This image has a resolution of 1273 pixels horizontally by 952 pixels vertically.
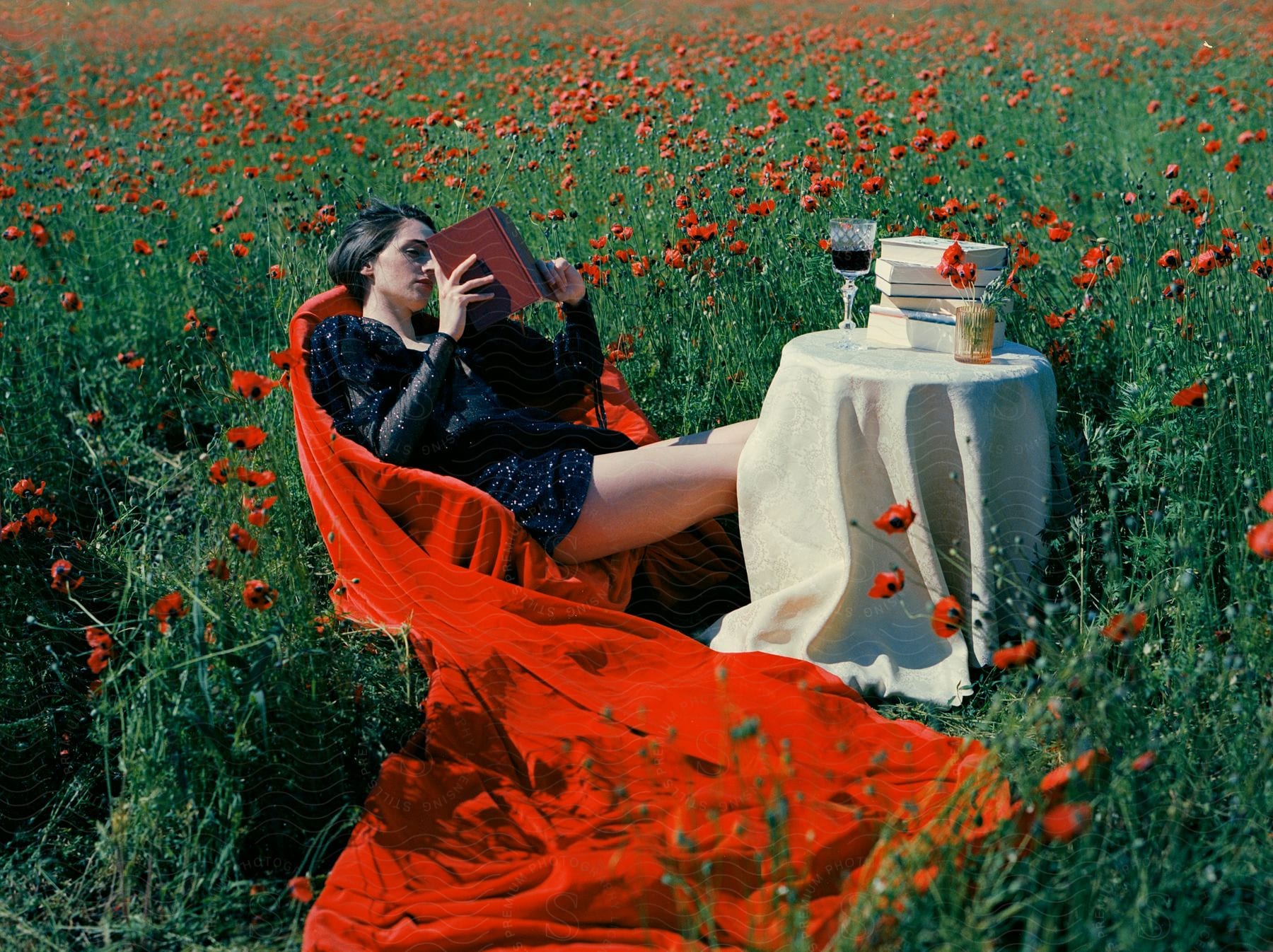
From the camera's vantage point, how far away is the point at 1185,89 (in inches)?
243

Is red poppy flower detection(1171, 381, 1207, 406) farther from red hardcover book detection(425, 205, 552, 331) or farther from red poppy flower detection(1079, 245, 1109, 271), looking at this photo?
red hardcover book detection(425, 205, 552, 331)

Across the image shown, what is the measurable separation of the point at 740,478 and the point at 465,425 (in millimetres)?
714

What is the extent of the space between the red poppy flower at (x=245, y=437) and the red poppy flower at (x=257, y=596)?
24 cm

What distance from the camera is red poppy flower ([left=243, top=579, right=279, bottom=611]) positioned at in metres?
1.93

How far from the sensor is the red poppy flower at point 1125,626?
5.24 ft

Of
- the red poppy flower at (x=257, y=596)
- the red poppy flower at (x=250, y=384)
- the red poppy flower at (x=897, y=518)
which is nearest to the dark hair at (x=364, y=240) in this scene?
the red poppy flower at (x=250, y=384)

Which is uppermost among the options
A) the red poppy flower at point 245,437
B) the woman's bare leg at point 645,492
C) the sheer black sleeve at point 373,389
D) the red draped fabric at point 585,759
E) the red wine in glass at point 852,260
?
the red wine in glass at point 852,260

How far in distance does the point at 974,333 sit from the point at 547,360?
1.24 metres

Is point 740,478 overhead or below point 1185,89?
below

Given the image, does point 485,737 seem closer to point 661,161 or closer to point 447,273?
point 447,273

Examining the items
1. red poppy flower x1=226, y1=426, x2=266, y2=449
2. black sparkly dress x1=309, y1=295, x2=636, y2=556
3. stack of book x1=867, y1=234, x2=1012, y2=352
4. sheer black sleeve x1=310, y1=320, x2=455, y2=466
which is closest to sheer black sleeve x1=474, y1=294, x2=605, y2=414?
black sparkly dress x1=309, y1=295, x2=636, y2=556

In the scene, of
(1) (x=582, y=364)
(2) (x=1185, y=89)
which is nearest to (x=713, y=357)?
(1) (x=582, y=364)

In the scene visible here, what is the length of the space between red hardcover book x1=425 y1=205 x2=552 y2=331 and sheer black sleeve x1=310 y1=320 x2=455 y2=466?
18cm

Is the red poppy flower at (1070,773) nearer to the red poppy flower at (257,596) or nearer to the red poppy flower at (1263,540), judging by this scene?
the red poppy flower at (1263,540)
